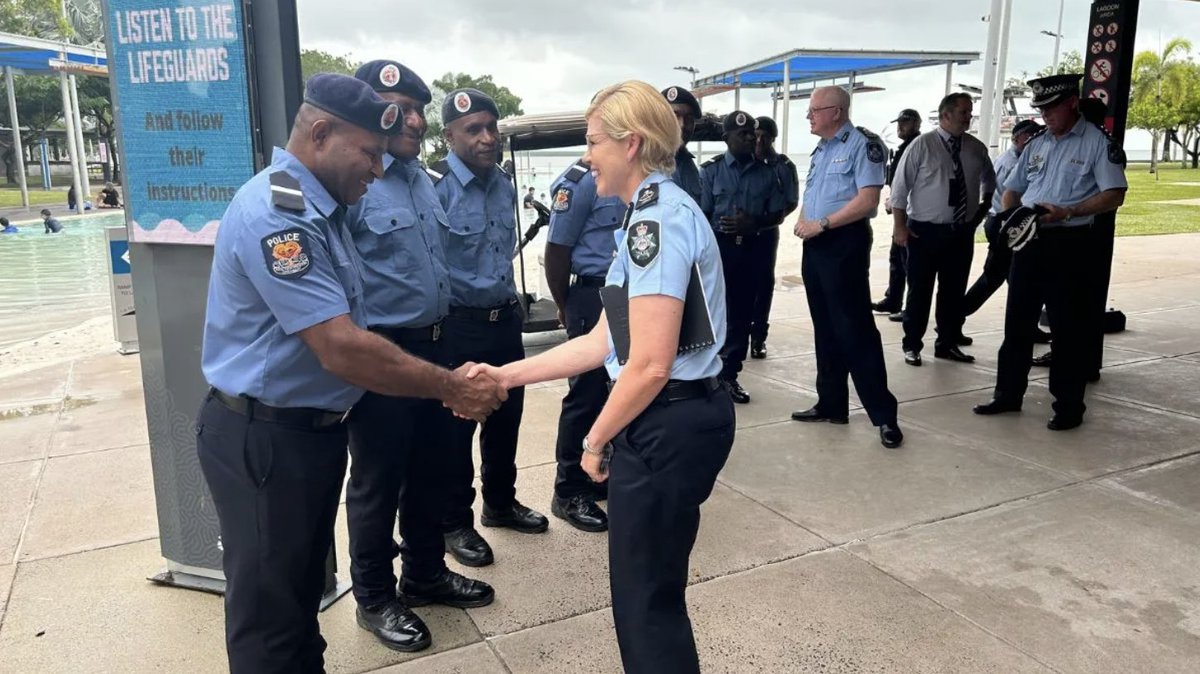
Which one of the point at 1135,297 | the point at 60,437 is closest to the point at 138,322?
the point at 60,437

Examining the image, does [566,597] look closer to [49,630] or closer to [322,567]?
[322,567]

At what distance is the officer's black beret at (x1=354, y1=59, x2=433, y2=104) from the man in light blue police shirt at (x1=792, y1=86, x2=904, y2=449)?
2.46 m

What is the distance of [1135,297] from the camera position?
31.8ft

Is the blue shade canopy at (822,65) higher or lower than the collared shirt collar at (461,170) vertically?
higher

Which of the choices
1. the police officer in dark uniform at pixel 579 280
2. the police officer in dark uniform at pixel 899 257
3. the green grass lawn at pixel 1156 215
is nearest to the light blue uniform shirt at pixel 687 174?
the police officer in dark uniform at pixel 579 280

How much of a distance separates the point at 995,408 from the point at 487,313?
3645 mm

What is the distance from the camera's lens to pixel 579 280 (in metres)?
3.86

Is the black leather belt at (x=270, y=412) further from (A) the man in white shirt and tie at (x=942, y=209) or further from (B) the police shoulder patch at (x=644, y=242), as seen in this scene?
(A) the man in white shirt and tie at (x=942, y=209)

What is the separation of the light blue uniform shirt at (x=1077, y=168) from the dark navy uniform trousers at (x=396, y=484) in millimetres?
3962

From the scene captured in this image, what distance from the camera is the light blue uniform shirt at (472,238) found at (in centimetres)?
323

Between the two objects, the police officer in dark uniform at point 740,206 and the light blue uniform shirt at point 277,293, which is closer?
the light blue uniform shirt at point 277,293

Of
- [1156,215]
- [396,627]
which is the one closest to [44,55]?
[396,627]

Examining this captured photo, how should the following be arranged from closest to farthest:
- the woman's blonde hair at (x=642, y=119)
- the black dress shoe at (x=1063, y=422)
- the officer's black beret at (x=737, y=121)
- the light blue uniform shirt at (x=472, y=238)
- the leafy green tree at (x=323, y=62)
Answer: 1. the woman's blonde hair at (x=642, y=119)
2. the light blue uniform shirt at (x=472, y=238)
3. the black dress shoe at (x=1063, y=422)
4. the officer's black beret at (x=737, y=121)
5. the leafy green tree at (x=323, y=62)

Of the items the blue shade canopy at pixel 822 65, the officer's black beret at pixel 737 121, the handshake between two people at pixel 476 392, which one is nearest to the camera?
the handshake between two people at pixel 476 392
